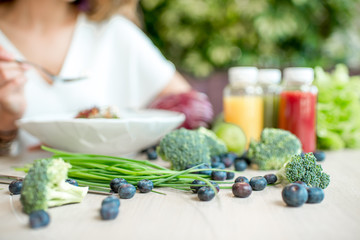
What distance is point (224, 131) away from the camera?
102 centimetres

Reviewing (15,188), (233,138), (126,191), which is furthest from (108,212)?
(233,138)

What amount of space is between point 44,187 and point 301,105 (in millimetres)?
776

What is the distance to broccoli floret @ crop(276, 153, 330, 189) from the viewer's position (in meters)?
0.66

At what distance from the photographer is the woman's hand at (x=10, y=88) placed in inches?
40.1

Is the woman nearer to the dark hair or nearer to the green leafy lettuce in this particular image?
the dark hair

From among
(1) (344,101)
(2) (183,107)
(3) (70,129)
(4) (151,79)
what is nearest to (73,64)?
(4) (151,79)

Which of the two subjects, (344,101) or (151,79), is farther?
(151,79)

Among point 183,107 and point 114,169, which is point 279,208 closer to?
point 114,169

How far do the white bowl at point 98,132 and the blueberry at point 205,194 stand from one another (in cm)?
30

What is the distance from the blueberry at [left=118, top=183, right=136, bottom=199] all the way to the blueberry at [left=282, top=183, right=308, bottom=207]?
0.28m

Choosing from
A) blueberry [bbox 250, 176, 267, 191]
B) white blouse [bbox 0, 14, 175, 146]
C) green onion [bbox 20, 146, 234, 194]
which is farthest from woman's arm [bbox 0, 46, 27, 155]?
blueberry [bbox 250, 176, 267, 191]

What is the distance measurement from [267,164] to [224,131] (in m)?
0.21

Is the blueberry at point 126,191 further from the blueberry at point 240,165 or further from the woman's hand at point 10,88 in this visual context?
the woman's hand at point 10,88

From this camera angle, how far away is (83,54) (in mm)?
1552
